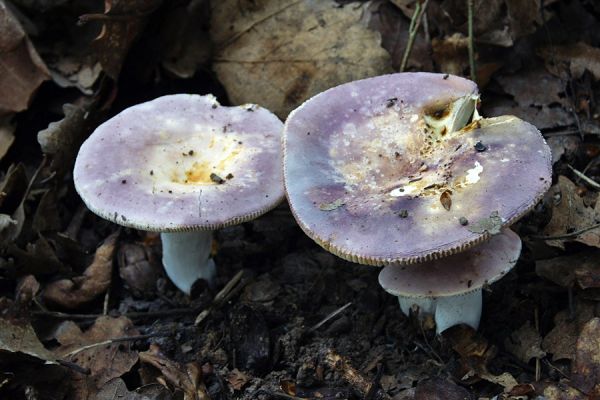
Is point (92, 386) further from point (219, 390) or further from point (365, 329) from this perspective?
point (365, 329)

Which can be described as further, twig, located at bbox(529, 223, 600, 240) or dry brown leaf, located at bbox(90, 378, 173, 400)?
twig, located at bbox(529, 223, 600, 240)

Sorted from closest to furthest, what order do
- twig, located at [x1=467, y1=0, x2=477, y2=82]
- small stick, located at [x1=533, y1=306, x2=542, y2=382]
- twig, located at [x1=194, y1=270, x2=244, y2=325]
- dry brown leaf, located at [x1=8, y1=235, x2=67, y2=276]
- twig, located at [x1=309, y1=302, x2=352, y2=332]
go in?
small stick, located at [x1=533, y1=306, x2=542, y2=382] < twig, located at [x1=309, y1=302, x2=352, y2=332] < twig, located at [x1=194, y1=270, x2=244, y2=325] < dry brown leaf, located at [x1=8, y1=235, x2=67, y2=276] < twig, located at [x1=467, y1=0, x2=477, y2=82]

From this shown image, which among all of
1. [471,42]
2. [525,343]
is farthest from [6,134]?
[525,343]

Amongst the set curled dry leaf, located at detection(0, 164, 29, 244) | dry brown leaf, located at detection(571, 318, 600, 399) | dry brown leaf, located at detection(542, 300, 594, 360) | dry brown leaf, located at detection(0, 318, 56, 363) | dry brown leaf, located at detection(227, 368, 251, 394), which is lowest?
dry brown leaf, located at detection(227, 368, 251, 394)

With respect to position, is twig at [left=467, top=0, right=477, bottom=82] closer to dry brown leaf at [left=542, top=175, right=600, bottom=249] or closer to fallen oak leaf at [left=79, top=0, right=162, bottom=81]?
dry brown leaf at [left=542, top=175, right=600, bottom=249]

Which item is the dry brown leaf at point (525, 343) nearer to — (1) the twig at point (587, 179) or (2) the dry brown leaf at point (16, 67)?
(1) the twig at point (587, 179)

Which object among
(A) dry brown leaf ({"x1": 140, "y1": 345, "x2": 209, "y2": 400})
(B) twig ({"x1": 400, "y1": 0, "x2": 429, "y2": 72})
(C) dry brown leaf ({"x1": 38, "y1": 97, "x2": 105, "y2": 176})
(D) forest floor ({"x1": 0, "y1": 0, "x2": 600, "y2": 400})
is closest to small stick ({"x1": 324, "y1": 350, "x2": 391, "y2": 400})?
(D) forest floor ({"x1": 0, "y1": 0, "x2": 600, "y2": 400})

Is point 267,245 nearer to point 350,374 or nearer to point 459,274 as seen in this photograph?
point 350,374

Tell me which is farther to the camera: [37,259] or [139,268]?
[139,268]
